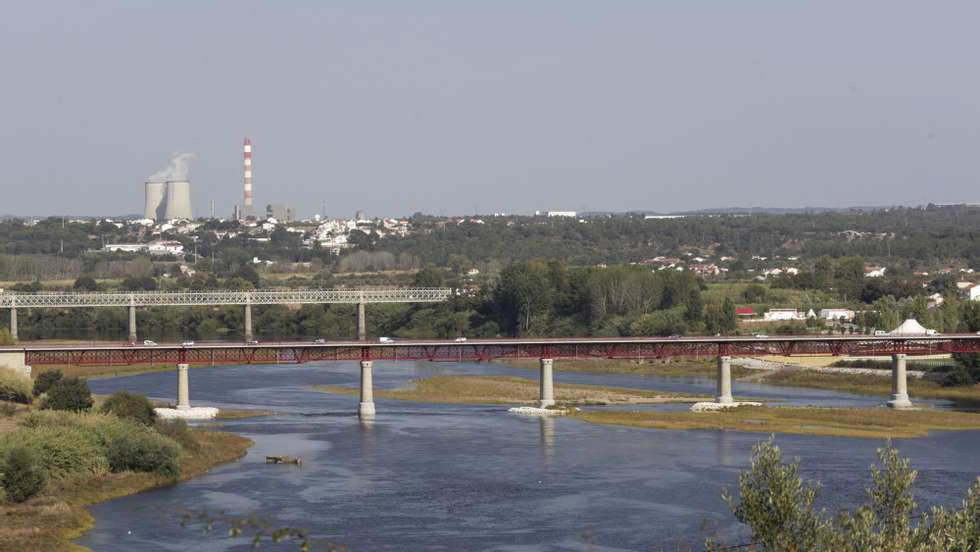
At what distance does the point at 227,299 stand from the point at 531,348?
6325 centimetres

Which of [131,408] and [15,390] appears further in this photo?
[15,390]

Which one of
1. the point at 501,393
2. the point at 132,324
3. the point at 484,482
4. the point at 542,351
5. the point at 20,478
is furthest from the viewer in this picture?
the point at 132,324

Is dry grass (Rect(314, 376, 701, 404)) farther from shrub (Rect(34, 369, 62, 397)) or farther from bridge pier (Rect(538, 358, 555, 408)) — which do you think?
shrub (Rect(34, 369, 62, 397))

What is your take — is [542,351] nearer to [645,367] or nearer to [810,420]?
[810,420]

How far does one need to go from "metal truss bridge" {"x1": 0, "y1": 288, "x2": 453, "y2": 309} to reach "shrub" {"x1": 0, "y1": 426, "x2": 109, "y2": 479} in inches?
3300

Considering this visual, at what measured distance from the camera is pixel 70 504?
55.8m

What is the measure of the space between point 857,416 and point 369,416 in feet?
80.8

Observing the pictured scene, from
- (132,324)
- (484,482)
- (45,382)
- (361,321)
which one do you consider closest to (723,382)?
(484,482)

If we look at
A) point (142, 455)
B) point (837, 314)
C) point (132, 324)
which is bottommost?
point (142, 455)

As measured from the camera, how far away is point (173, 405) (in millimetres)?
86000

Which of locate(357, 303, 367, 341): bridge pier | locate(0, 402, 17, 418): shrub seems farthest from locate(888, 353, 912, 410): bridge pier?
A: locate(357, 303, 367, 341): bridge pier

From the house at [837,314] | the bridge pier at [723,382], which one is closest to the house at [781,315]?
the house at [837,314]

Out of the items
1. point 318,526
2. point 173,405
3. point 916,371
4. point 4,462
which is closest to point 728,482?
point 318,526

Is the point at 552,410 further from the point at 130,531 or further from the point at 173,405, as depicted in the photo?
the point at 130,531
